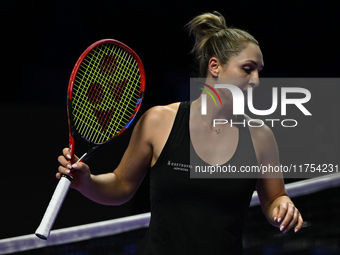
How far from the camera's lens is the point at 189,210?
1.27 m

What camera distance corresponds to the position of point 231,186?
128 centimetres

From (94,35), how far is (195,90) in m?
2.14

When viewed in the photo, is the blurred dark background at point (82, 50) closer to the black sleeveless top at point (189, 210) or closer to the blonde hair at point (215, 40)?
the blonde hair at point (215, 40)

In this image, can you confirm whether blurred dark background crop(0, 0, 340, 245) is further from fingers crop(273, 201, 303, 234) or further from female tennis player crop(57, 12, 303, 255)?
fingers crop(273, 201, 303, 234)

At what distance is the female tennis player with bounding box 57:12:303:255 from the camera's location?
1.27 m

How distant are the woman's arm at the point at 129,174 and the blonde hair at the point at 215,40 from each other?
0.78 feet

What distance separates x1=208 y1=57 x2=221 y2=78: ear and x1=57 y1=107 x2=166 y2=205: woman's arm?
0.19 meters

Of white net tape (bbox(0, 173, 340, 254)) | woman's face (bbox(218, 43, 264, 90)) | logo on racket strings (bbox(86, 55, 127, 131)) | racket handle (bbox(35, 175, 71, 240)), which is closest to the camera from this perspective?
racket handle (bbox(35, 175, 71, 240))

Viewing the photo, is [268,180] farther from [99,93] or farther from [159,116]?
[99,93]

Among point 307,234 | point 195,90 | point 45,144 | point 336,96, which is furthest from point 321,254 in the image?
point 336,96

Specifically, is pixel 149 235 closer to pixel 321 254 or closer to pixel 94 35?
pixel 321 254

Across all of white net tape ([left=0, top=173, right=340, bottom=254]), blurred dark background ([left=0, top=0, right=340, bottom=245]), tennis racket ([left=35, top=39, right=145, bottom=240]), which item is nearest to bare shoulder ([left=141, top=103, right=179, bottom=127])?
tennis racket ([left=35, top=39, right=145, bottom=240])

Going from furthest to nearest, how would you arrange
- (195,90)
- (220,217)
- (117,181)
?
(195,90), (117,181), (220,217)

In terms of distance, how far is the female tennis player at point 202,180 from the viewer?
1.27 metres
